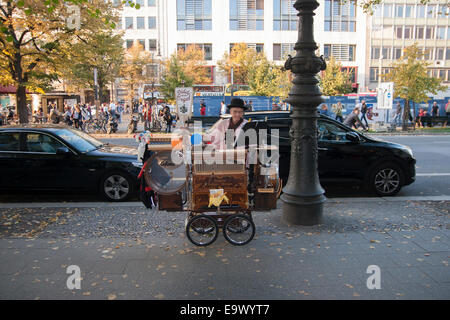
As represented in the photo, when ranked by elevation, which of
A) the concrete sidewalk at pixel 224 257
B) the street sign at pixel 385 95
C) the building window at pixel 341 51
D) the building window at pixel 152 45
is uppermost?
the building window at pixel 152 45

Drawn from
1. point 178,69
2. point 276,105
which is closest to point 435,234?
point 276,105

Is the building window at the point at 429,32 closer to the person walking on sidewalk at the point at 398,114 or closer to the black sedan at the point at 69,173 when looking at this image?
the person walking on sidewalk at the point at 398,114

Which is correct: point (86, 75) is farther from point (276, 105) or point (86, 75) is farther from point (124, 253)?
point (124, 253)

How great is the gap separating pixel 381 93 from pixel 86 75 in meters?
31.9

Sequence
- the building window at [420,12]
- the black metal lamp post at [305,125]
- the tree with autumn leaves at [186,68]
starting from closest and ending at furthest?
the black metal lamp post at [305,125]
the tree with autumn leaves at [186,68]
the building window at [420,12]

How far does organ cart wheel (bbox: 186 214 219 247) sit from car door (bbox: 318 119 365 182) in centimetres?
358

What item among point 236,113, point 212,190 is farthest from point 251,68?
point 212,190

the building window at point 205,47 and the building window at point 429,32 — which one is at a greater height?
the building window at point 429,32

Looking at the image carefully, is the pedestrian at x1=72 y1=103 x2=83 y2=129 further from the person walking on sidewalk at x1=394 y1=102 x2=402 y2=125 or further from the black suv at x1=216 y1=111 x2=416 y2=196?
the person walking on sidewalk at x1=394 y1=102 x2=402 y2=125

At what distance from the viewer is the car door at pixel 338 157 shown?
809 cm

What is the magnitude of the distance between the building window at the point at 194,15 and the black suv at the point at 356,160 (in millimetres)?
52825

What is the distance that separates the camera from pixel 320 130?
8227mm

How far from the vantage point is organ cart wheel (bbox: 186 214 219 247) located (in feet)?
16.5

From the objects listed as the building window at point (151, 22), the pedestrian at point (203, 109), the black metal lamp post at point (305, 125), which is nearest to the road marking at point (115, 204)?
the black metal lamp post at point (305, 125)
